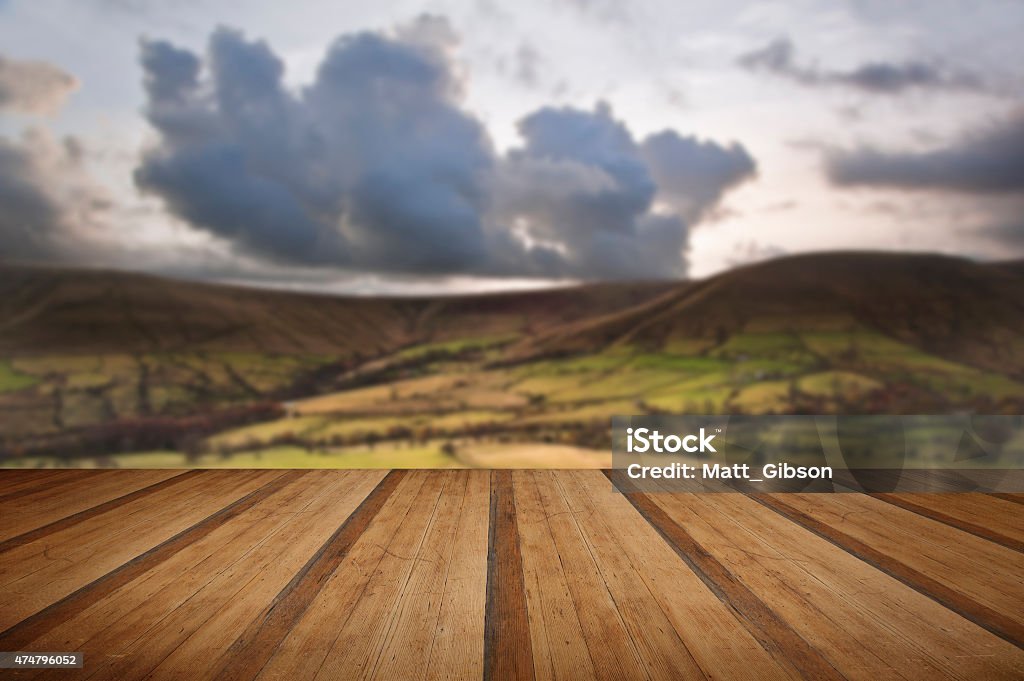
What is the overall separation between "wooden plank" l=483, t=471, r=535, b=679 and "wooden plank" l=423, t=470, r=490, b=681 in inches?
1.2

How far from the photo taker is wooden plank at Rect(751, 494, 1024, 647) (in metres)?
2.41

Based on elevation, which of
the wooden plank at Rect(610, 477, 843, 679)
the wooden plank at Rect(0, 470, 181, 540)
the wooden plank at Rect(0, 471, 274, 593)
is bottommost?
the wooden plank at Rect(0, 470, 181, 540)

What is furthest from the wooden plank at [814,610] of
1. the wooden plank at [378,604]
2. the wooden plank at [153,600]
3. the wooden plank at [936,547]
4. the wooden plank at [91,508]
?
the wooden plank at [91,508]

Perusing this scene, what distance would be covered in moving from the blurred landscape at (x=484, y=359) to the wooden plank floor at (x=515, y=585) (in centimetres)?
323

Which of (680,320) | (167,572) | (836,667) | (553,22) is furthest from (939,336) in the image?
Answer: (167,572)

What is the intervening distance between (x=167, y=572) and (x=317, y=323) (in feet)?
18.8

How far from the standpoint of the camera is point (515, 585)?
2.71 metres

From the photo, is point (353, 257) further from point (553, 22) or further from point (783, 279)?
point (783, 279)

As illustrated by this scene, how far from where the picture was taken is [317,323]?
332 inches

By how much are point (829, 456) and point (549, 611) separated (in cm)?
354

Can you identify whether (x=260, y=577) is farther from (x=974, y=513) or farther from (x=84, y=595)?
(x=974, y=513)

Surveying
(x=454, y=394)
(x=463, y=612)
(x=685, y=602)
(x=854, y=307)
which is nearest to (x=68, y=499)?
(x=463, y=612)

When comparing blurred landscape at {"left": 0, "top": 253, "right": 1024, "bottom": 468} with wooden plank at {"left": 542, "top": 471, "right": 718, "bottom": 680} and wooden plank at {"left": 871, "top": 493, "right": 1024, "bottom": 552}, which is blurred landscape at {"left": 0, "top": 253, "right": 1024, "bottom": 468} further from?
wooden plank at {"left": 542, "top": 471, "right": 718, "bottom": 680}

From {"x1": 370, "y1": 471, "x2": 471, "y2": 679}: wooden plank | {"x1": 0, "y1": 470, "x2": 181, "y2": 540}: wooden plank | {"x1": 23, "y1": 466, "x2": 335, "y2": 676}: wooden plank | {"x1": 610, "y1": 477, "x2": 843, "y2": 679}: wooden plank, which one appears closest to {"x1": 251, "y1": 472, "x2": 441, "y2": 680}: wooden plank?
{"x1": 370, "y1": 471, "x2": 471, "y2": 679}: wooden plank
